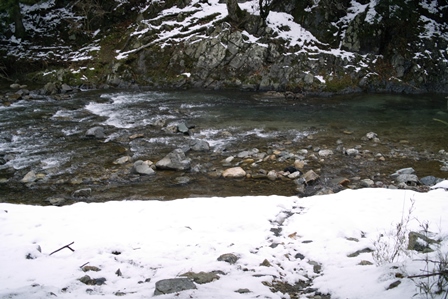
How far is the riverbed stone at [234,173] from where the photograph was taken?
8.72 meters

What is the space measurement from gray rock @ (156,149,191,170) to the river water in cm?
20

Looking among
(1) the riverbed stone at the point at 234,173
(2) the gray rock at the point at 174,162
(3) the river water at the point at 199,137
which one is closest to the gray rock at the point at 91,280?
(3) the river water at the point at 199,137

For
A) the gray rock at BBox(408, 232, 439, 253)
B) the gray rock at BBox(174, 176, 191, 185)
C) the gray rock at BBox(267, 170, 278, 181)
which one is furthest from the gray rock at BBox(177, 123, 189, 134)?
the gray rock at BBox(408, 232, 439, 253)

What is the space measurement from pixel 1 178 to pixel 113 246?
5.73 metres

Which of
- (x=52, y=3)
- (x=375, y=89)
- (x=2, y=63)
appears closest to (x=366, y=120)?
(x=375, y=89)

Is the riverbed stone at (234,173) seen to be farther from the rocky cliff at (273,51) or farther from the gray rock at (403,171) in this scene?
the rocky cliff at (273,51)

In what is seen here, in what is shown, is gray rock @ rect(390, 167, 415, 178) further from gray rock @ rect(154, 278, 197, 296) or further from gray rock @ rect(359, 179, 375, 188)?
gray rock @ rect(154, 278, 197, 296)

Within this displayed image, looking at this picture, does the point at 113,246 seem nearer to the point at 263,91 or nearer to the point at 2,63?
the point at 263,91

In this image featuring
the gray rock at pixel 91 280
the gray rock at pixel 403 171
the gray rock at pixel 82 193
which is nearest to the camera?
the gray rock at pixel 91 280

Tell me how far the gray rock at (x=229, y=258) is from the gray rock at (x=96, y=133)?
8396 mm

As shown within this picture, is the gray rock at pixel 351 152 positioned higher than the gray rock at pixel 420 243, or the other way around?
the gray rock at pixel 420 243

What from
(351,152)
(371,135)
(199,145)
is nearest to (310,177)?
(351,152)

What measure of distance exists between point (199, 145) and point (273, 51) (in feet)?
38.1

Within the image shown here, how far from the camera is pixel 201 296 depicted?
3418 millimetres
